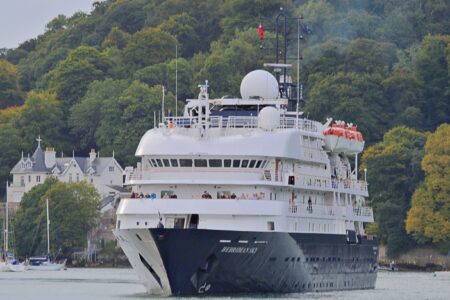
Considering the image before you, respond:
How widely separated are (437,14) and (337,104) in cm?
3600

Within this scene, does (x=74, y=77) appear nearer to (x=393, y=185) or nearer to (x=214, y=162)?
(x=393, y=185)

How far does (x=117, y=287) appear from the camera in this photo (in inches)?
3898

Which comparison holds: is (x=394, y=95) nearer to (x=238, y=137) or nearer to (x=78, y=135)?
(x=78, y=135)

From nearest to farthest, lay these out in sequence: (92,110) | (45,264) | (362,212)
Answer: (362,212)
(45,264)
(92,110)

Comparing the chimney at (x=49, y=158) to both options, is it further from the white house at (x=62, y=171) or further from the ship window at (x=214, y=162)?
the ship window at (x=214, y=162)

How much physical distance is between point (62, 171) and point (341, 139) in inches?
A: 3297

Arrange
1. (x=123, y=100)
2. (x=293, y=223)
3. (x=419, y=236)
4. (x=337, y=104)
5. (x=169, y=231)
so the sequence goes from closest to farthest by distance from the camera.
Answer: (x=169, y=231)
(x=293, y=223)
(x=419, y=236)
(x=337, y=104)
(x=123, y=100)

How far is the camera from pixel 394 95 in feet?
548

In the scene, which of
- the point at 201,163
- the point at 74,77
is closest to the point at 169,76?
the point at 74,77

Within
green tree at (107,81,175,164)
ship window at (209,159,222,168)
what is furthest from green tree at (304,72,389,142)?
ship window at (209,159,222,168)

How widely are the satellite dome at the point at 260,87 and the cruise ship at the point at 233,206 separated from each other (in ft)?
3.36

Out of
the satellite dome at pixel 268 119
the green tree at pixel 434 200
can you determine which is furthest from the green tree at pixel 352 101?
the satellite dome at pixel 268 119

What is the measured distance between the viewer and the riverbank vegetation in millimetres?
145250

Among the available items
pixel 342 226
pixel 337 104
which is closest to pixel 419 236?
pixel 337 104
